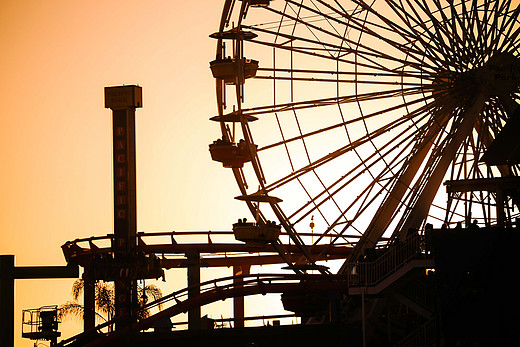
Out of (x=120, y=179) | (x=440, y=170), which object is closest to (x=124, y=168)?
(x=120, y=179)

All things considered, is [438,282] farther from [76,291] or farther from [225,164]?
[76,291]

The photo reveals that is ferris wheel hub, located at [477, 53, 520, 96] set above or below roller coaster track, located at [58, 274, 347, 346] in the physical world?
above

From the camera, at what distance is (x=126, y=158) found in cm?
6338

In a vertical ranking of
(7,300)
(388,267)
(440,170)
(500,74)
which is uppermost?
(500,74)

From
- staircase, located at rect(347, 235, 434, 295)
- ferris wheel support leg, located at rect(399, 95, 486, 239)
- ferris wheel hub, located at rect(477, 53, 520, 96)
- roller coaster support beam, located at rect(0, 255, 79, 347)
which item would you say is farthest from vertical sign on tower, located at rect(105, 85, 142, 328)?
ferris wheel hub, located at rect(477, 53, 520, 96)

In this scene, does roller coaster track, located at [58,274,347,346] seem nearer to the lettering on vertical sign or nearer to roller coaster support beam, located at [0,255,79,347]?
roller coaster support beam, located at [0,255,79,347]

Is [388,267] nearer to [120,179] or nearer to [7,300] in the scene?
[7,300]

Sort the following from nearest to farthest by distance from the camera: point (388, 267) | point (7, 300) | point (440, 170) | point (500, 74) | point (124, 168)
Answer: point (388, 267) < point (440, 170) < point (500, 74) < point (7, 300) < point (124, 168)

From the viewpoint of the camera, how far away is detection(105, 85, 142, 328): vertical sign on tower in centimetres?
6219

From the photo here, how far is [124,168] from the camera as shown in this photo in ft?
208

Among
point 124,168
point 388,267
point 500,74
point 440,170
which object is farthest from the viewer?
point 124,168

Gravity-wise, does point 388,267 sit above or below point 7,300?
below

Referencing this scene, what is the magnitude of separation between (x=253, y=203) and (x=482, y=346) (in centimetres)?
1338

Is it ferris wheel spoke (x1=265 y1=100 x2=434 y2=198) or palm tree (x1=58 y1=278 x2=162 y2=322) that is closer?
ferris wheel spoke (x1=265 y1=100 x2=434 y2=198)
